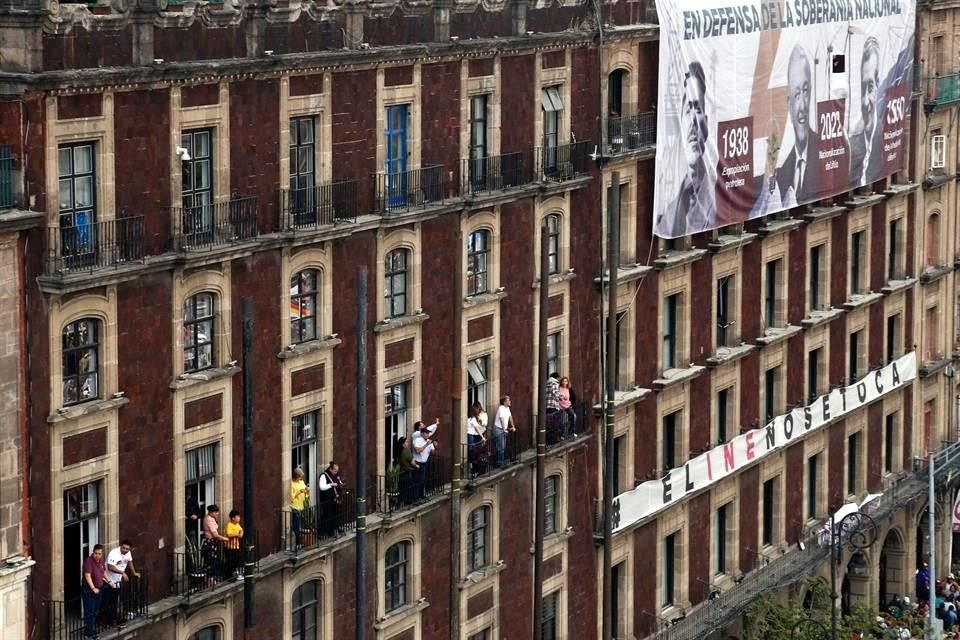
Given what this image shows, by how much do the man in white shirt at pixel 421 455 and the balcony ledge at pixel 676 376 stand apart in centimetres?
1301

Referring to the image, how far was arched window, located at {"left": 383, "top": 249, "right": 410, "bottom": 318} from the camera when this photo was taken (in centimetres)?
6506

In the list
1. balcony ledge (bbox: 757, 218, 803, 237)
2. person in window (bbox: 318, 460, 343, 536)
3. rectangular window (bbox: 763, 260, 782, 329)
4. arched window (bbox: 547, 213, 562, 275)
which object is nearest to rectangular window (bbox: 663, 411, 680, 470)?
balcony ledge (bbox: 757, 218, 803, 237)

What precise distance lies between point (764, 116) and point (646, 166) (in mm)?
7147

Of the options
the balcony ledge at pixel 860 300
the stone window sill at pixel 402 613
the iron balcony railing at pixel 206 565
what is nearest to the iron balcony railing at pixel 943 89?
the balcony ledge at pixel 860 300

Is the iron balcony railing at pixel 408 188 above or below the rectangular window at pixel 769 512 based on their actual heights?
above

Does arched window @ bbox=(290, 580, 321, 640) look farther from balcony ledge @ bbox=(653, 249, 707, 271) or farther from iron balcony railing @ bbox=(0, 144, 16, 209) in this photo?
balcony ledge @ bbox=(653, 249, 707, 271)

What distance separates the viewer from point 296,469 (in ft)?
204

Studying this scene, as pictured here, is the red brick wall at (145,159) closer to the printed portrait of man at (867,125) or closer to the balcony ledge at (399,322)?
the balcony ledge at (399,322)

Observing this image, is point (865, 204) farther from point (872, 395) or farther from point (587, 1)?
point (587, 1)

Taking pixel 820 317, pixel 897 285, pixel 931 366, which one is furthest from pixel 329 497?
pixel 931 366

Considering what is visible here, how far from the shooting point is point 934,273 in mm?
99750

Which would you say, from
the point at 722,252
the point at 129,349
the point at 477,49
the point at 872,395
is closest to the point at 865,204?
the point at 872,395

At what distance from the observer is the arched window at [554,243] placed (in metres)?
72.1

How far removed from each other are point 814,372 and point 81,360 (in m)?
39.9
